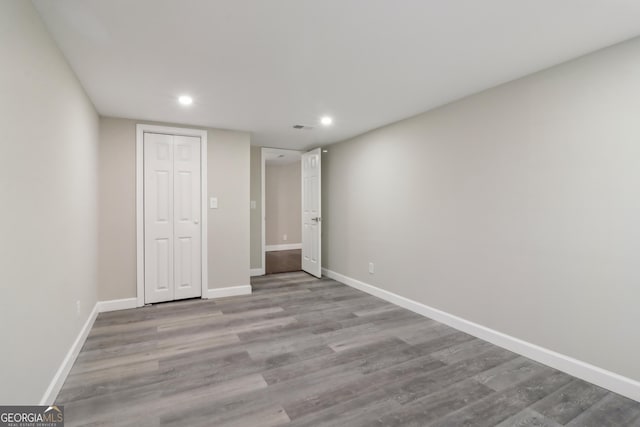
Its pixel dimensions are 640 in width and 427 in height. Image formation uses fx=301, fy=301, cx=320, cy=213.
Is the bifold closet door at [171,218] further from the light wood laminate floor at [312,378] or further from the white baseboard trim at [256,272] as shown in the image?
the white baseboard trim at [256,272]

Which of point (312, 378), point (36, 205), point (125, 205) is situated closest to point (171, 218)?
point (125, 205)

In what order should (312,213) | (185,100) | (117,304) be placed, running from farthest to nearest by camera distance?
(312,213)
(117,304)
(185,100)

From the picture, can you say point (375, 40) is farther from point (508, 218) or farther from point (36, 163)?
point (36, 163)

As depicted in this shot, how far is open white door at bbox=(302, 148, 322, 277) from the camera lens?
5027 millimetres

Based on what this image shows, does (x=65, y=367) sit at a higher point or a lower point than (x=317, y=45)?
lower

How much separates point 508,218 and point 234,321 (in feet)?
9.30

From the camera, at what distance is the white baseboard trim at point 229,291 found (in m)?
4.02

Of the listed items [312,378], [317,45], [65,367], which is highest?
[317,45]

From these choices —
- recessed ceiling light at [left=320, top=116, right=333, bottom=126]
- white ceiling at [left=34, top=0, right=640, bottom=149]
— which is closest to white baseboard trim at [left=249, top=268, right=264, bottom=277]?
recessed ceiling light at [left=320, top=116, right=333, bottom=126]

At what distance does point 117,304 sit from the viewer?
3545 mm

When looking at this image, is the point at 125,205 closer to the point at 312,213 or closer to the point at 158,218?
the point at 158,218

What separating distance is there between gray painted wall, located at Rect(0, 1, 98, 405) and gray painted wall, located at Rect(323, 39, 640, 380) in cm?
323

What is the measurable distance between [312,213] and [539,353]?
3.62m

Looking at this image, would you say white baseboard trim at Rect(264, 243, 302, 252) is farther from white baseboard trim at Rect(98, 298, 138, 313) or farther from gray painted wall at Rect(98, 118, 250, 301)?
white baseboard trim at Rect(98, 298, 138, 313)
